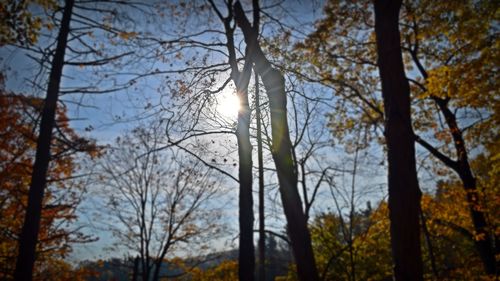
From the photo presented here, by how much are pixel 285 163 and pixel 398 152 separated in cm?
148

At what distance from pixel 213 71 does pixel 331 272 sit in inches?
972

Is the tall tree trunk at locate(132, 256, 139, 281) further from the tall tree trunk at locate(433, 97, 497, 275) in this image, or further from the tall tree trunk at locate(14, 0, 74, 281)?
the tall tree trunk at locate(433, 97, 497, 275)

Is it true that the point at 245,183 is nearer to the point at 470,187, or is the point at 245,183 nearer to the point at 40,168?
the point at 40,168

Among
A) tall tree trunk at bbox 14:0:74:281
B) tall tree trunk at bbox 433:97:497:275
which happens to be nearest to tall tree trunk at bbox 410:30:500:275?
tall tree trunk at bbox 433:97:497:275

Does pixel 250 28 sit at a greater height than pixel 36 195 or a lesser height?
greater

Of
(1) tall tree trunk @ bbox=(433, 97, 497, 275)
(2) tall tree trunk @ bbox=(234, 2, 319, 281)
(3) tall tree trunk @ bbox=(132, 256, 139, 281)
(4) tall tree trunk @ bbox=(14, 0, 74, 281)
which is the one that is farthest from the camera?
(3) tall tree trunk @ bbox=(132, 256, 139, 281)

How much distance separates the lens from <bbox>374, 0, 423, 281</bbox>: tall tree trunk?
2.74 m

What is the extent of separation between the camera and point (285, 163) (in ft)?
13.5

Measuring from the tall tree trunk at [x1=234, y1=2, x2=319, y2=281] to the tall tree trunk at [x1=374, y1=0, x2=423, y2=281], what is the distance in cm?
123

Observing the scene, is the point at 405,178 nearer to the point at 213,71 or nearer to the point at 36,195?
the point at 213,71

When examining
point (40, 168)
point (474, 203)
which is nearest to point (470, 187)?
point (474, 203)

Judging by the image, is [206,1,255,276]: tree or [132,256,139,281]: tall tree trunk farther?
[132,256,139,281]: tall tree trunk

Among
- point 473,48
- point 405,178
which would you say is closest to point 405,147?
point 405,178

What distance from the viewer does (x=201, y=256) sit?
17.6 meters
